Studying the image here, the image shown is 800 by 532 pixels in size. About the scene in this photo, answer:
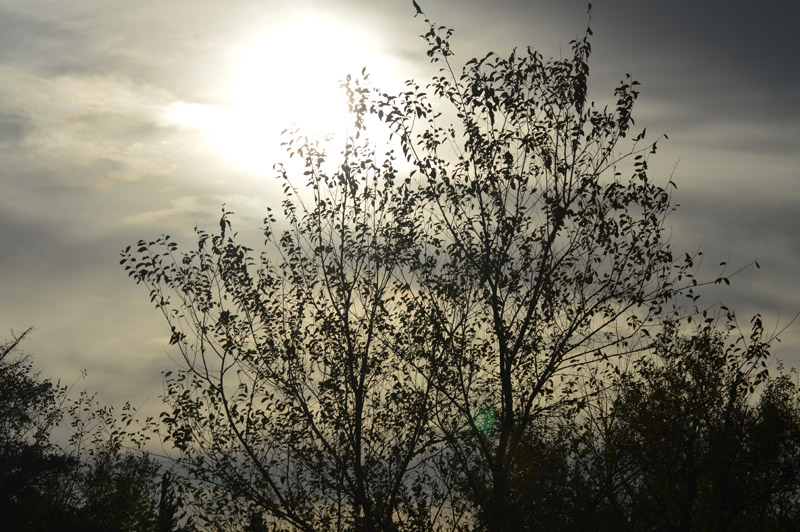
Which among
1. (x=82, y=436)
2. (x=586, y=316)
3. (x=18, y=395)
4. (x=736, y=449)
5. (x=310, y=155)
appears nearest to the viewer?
(x=586, y=316)

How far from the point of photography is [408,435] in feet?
64.9

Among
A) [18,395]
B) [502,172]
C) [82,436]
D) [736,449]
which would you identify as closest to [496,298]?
[502,172]

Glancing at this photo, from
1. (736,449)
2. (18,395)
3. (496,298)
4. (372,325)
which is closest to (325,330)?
(372,325)

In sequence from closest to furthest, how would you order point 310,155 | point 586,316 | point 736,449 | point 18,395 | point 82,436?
1. point 586,316
2. point 310,155
3. point 736,449
4. point 82,436
5. point 18,395

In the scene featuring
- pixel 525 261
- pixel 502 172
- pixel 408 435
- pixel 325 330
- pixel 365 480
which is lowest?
pixel 365 480

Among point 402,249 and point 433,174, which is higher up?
point 433,174

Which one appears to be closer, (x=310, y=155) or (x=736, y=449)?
(x=310, y=155)

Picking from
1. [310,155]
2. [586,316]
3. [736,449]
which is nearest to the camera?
[586,316]

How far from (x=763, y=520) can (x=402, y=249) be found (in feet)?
75.2

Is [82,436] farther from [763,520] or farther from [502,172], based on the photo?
[763,520]

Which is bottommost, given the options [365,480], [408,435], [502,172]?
[365,480]

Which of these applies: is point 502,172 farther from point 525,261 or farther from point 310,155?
point 310,155

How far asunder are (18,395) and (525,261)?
128 feet

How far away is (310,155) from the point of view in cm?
1898
